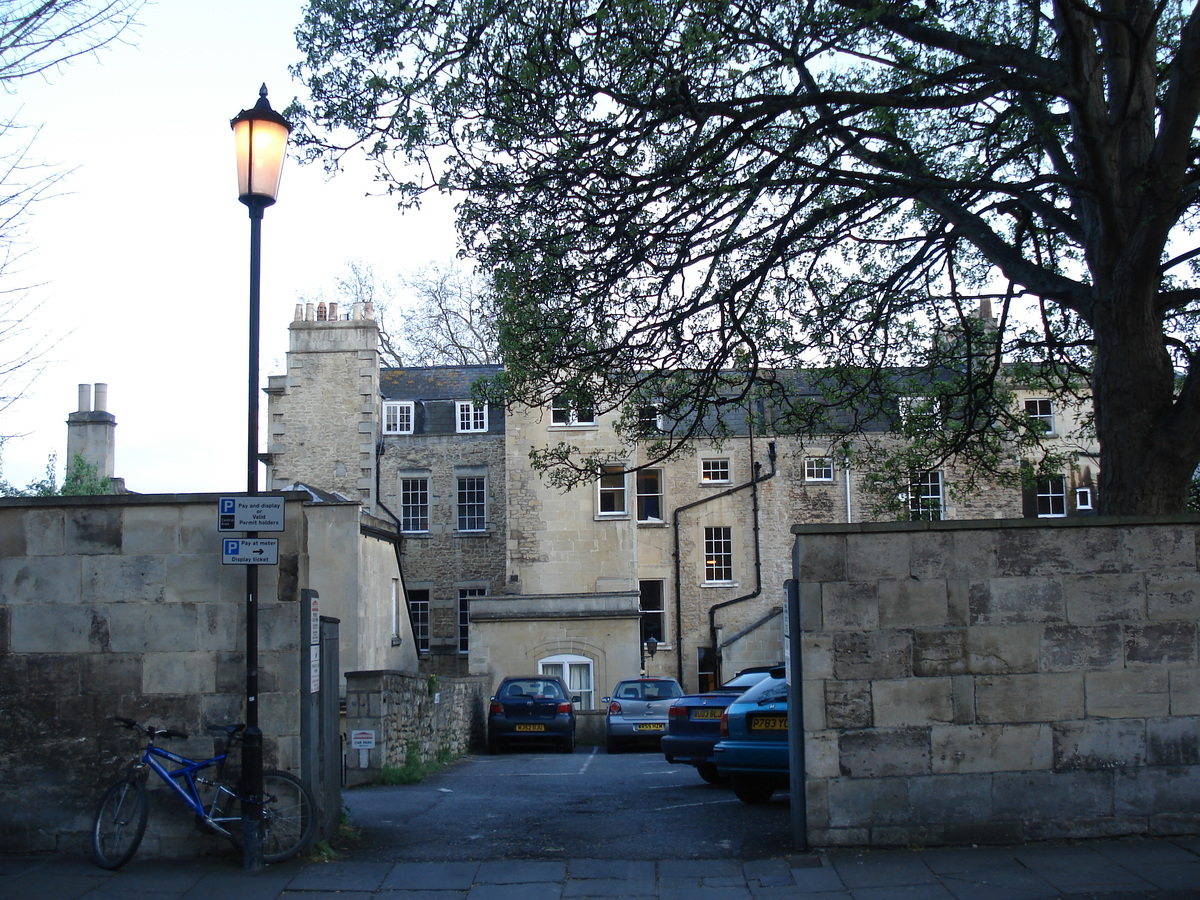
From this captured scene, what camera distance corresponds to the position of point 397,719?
53.9 ft

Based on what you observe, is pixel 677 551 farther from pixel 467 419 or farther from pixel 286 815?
pixel 286 815

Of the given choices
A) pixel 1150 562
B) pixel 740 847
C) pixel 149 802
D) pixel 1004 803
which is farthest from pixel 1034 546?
pixel 149 802

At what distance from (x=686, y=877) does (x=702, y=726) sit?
696 centimetres

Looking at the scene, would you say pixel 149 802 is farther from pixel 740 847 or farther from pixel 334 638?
pixel 740 847

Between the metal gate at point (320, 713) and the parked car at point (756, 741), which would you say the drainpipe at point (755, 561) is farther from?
the metal gate at point (320, 713)

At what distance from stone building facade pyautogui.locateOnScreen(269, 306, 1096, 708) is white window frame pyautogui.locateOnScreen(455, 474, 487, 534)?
0.05 meters

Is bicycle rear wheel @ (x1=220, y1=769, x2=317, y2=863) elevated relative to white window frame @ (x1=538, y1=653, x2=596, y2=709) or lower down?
elevated

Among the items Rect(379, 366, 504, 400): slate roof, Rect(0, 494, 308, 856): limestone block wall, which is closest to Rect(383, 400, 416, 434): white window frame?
Rect(379, 366, 504, 400): slate roof

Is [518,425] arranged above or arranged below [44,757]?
above

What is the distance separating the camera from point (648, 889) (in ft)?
24.6

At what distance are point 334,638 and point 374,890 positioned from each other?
2.43 meters

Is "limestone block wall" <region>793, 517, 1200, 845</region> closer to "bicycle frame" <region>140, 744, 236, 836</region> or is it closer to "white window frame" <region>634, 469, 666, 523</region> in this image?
"bicycle frame" <region>140, 744, 236, 836</region>

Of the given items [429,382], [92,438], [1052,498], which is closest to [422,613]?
[429,382]

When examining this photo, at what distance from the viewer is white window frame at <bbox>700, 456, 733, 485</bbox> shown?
38562 mm
